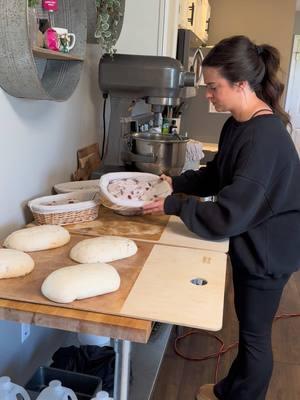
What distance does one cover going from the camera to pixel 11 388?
1105mm

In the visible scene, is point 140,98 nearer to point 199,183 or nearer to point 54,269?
point 199,183

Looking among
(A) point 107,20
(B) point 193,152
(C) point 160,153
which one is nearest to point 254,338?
(C) point 160,153

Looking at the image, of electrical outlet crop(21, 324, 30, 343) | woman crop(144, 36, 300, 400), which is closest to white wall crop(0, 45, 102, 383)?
electrical outlet crop(21, 324, 30, 343)

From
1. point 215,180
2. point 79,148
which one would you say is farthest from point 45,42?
point 215,180

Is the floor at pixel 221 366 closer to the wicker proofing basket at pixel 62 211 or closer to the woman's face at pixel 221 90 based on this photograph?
the wicker proofing basket at pixel 62 211

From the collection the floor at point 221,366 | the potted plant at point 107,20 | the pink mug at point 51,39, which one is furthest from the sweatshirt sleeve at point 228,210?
the floor at point 221,366

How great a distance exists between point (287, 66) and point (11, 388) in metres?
4.34

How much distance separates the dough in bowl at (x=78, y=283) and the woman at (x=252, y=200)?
407 millimetres

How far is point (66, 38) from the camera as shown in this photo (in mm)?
1462

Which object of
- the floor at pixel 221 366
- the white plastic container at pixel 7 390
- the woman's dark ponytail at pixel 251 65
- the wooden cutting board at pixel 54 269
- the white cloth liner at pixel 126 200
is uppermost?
the woman's dark ponytail at pixel 251 65

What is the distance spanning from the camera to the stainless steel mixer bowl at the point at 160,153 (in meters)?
1.94

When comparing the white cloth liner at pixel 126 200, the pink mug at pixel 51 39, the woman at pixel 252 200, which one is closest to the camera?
the woman at pixel 252 200

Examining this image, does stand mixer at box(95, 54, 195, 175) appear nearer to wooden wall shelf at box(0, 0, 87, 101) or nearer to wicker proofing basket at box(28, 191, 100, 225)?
wooden wall shelf at box(0, 0, 87, 101)

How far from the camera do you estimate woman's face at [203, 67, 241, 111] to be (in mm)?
1352
